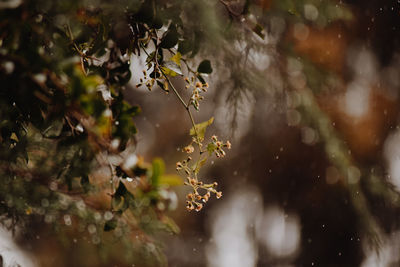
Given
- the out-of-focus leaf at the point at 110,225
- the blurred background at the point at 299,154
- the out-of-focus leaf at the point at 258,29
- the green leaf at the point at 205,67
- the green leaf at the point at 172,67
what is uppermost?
the out-of-focus leaf at the point at 258,29

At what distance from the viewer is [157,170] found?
0.26 m

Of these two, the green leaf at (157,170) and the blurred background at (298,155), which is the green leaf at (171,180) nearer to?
the green leaf at (157,170)

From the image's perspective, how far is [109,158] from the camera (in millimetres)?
304

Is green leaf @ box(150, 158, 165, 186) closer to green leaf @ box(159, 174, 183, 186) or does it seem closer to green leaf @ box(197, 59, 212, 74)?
green leaf @ box(159, 174, 183, 186)

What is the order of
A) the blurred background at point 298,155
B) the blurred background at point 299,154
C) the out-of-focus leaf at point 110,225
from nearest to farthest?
the out-of-focus leaf at point 110,225 < the blurred background at point 298,155 < the blurred background at point 299,154

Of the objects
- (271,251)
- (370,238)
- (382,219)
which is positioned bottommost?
(271,251)

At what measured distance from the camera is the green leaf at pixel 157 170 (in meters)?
0.25

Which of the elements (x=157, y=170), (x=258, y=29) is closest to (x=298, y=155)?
(x=258, y=29)

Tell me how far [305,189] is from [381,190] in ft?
1.58

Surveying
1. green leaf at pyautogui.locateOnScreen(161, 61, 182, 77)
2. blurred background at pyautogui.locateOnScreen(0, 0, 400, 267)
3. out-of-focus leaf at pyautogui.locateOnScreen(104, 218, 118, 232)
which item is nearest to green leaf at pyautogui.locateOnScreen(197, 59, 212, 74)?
green leaf at pyautogui.locateOnScreen(161, 61, 182, 77)

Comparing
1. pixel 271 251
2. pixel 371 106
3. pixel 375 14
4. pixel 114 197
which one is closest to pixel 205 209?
pixel 271 251

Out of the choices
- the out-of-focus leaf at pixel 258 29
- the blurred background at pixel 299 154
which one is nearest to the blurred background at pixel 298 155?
the blurred background at pixel 299 154

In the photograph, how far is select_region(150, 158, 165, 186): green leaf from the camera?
254 millimetres

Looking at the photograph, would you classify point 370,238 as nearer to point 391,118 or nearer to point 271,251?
point 391,118
